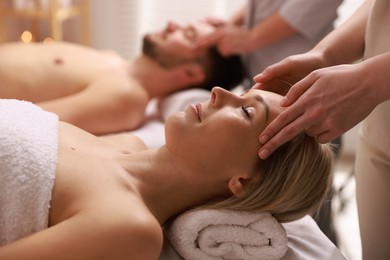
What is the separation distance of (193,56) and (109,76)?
0.44 meters

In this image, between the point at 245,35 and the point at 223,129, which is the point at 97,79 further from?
the point at 223,129

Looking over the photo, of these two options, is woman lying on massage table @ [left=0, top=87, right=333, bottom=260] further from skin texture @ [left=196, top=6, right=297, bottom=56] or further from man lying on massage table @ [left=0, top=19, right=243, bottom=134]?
skin texture @ [left=196, top=6, right=297, bottom=56]

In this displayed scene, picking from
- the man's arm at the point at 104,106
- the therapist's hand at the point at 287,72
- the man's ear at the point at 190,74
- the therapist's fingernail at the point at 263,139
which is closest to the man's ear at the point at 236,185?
the therapist's fingernail at the point at 263,139

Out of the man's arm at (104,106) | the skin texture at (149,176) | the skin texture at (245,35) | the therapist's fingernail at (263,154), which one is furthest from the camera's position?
the skin texture at (245,35)

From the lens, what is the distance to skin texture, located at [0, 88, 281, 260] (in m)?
1.23

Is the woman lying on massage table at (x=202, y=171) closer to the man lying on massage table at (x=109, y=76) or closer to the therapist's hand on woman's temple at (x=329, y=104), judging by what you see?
the therapist's hand on woman's temple at (x=329, y=104)

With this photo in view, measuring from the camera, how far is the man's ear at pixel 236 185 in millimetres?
1443

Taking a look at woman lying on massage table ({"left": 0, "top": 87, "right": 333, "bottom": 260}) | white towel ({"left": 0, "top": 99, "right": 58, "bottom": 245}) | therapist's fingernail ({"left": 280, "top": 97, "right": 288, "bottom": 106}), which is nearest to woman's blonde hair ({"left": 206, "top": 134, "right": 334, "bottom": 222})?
woman lying on massage table ({"left": 0, "top": 87, "right": 333, "bottom": 260})

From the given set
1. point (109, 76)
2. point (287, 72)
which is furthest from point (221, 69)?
point (287, 72)

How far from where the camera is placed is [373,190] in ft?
5.30

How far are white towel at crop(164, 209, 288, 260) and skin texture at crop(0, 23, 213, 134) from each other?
938 mm

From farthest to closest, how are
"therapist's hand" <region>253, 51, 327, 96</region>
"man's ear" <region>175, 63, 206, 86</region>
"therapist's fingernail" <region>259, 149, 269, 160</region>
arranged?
"man's ear" <region>175, 63, 206, 86</region> < "therapist's hand" <region>253, 51, 327, 96</region> < "therapist's fingernail" <region>259, 149, 269, 160</region>

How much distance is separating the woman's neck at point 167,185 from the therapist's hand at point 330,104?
276mm

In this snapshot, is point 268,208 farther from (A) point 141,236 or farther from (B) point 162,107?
(B) point 162,107
